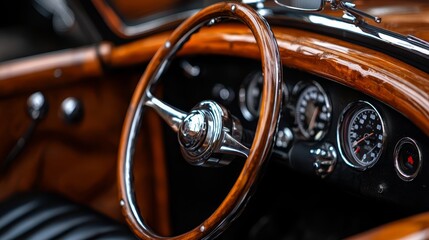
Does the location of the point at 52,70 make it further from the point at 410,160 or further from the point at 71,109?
the point at 410,160

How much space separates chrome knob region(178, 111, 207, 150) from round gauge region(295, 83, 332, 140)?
27 centimetres

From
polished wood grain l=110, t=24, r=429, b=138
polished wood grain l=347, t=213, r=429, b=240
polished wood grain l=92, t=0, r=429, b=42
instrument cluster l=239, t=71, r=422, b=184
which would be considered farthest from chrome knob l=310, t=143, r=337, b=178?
polished wood grain l=347, t=213, r=429, b=240

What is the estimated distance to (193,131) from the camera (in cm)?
137

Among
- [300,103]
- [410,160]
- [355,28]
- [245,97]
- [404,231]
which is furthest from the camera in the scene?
[245,97]

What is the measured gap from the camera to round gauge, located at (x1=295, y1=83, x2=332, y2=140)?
1.50 meters

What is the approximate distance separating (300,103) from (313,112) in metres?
0.05

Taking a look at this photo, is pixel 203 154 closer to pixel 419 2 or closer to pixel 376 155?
pixel 376 155

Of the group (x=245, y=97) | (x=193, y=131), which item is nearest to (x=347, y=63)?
(x=193, y=131)

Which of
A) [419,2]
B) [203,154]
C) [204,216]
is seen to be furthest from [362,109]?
[204,216]

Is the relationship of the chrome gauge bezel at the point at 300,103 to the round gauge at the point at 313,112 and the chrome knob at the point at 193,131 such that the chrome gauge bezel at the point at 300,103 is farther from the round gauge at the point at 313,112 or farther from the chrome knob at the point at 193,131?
the chrome knob at the point at 193,131

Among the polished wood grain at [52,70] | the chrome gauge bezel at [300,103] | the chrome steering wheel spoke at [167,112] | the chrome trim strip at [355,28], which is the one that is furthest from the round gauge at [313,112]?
the polished wood grain at [52,70]

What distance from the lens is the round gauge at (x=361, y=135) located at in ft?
4.53

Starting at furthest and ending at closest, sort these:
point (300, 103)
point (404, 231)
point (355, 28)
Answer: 1. point (300, 103)
2. point (355, 28)
3. point (404, 231)

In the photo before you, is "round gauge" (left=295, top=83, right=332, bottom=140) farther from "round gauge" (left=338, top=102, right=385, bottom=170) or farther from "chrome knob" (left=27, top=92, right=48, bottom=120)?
"chrome knob" (left=27, top=92, right=48, bottom=120)
